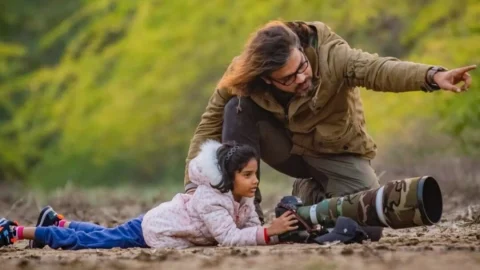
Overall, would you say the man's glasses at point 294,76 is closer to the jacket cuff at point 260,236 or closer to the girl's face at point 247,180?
the girl's face at point 247,180

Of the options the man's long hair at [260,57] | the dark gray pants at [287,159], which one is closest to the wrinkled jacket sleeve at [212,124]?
the dark gray pants at [287,159]

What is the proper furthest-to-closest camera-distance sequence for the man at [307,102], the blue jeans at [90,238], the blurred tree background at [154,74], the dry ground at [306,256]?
the blurred tree background at [154,74] < the blue jeans at [90,238] < the man at [307,102] < the dry ground at [306,256]

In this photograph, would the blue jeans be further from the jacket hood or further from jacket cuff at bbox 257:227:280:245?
jacket cuff at bbox 257:227:280:245

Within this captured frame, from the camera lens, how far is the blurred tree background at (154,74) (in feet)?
42.5

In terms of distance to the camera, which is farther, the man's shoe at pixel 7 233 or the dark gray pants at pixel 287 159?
the dark gray pants at pixel 287 159

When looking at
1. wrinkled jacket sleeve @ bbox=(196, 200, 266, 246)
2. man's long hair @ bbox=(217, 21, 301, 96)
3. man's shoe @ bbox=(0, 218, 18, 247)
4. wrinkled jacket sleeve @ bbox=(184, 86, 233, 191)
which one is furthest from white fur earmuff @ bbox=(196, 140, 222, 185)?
man's shoe @ bbox=(0, 218, 18, 247)

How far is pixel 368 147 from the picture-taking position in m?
6.12

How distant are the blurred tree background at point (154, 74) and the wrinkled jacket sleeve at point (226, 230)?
17.6 ft

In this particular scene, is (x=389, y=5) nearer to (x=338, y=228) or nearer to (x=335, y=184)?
(x=335, y=184)

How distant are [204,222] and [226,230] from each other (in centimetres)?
15

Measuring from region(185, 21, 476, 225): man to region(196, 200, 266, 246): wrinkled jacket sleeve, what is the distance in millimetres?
519

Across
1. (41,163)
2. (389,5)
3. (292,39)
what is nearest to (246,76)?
(292,39)

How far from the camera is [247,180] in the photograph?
534 centimetres

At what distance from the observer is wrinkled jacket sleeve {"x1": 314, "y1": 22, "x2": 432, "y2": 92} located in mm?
5254
